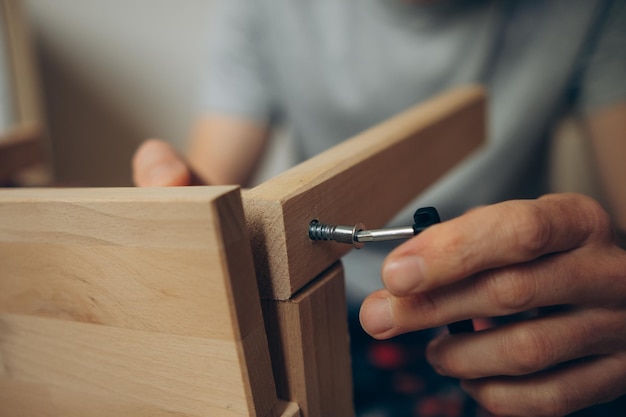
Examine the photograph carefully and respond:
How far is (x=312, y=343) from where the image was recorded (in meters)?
0.29

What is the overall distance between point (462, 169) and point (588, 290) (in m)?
0.64

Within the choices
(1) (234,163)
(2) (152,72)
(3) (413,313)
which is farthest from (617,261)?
(2) (152,72)

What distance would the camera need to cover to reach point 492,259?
270 millimetres

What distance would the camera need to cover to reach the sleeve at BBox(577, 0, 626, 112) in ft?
2.68

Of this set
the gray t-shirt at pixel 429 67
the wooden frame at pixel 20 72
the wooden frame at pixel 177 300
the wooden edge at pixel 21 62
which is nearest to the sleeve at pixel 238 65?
the gray t-shirt at pixel 429 67

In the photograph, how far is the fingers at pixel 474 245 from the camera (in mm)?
260

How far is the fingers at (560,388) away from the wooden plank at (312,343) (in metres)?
0.12

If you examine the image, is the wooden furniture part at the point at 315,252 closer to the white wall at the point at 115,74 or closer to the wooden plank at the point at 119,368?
the wooden plank at the point at 119,368

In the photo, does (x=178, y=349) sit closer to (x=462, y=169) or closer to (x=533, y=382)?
(x=533, y=382)

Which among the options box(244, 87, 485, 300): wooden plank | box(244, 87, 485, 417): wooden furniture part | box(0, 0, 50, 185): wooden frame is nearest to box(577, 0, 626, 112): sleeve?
box(244, 87, 485, 300): wooden plank

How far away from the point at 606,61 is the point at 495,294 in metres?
0.74

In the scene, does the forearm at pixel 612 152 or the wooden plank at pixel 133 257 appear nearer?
the wooden plank at pixel 133 257

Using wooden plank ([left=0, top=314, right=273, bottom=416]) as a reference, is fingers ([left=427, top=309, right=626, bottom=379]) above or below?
below

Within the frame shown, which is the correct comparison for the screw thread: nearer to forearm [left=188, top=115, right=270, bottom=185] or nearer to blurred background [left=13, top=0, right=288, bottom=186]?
forearm [left=188, top=115, right=270, bottom=185]
